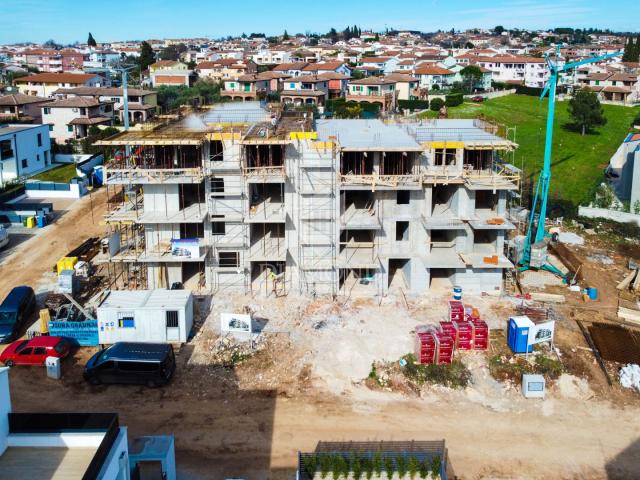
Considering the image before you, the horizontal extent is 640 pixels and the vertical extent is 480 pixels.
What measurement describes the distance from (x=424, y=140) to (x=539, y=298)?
10.3 meters

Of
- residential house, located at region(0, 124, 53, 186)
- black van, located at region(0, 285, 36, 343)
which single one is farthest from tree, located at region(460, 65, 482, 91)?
black van, located at region(0, 285, 36, 343)

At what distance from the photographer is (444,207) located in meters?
33.1

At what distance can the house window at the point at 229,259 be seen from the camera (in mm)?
31953

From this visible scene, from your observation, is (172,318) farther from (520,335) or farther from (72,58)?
(72,58)

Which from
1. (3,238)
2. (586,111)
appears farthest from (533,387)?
(586,111)

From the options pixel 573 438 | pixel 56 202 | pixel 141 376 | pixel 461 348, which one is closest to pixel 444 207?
pixel 461 348

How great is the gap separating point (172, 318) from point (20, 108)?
5906cm

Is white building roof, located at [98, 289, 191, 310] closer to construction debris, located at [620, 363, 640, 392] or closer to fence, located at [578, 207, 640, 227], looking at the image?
construction debris, located at [620, 363, 640, 392]

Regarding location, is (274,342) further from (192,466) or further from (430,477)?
(430,477)

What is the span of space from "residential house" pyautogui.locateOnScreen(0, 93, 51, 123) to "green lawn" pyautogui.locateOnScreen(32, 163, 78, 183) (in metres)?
15.6

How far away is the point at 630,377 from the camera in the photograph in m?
24.4

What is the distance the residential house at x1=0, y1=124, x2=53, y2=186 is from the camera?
2170 inches

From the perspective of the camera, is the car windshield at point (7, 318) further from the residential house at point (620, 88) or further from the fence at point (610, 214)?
the residential house at point (620, 88)

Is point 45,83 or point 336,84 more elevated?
point 45,83
